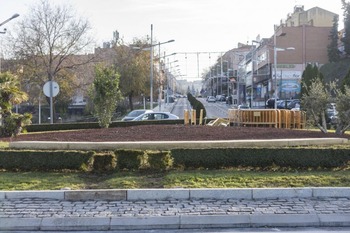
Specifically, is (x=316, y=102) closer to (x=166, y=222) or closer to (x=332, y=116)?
(x=332, y=116)

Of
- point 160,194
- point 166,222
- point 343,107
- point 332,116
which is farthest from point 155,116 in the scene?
point 166,222

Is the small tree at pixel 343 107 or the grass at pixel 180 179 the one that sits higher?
the small tree at pixel 343 107

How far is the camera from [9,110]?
16.3m

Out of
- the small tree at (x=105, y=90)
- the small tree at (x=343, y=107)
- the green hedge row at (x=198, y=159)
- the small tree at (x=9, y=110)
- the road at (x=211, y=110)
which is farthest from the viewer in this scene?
the road at (x=211, y=110)

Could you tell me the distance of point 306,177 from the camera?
9.57 metres

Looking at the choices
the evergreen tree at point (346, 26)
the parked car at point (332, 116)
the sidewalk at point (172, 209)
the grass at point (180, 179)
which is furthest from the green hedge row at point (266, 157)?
Answer: the evergreen tree at point (346, 26)

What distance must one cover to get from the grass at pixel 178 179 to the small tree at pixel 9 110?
5.62m

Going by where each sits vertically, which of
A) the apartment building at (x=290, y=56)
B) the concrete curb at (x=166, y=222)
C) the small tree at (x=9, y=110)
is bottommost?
the concrete curb at (x=166, y=222)

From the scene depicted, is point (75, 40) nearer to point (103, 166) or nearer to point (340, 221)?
point (103, 166)

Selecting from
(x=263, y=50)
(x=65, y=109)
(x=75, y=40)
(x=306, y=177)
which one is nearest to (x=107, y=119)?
(x=306, y=177)

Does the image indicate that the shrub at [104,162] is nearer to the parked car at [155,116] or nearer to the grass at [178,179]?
the grass at [178,179]

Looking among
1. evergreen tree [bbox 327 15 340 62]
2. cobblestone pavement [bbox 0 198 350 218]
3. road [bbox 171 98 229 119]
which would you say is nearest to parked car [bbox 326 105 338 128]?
cobblestone pavement [bbox 0 198 350 218]

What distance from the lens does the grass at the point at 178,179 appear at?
29.7ft

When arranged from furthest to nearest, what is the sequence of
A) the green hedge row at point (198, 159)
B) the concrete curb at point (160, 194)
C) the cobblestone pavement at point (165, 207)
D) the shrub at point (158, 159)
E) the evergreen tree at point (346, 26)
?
the evergreen tree at point (346, 26) < the green hedge row at point (198, 159) < the shrub at point (158, 159) < the concrete curb at point (160, 194) < the cobblestone pavement at point (165, 207)
